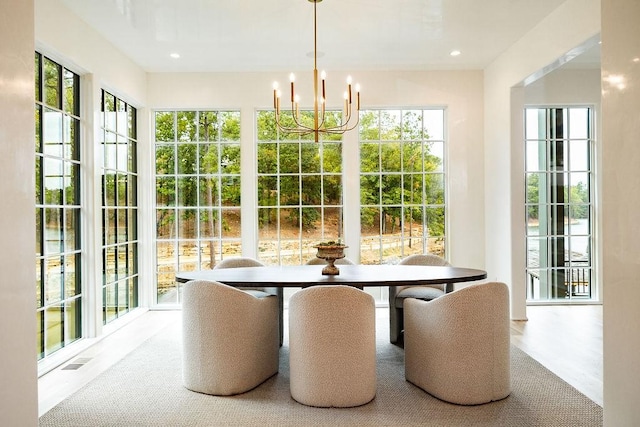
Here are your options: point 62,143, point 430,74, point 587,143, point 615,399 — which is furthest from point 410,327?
point 587,143

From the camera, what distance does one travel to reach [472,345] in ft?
9.98

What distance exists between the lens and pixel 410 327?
338 centimetres

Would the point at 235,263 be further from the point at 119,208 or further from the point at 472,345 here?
the point at 472,345

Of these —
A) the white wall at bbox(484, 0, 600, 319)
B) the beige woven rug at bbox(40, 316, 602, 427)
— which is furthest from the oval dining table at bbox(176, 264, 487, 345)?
the white wall at bbox(484, 0, 600, 319)

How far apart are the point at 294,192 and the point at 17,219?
4.16 meters

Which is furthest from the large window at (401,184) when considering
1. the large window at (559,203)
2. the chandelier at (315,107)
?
the large window at (559,203)

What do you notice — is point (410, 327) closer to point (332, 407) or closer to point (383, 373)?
point (383, 373)

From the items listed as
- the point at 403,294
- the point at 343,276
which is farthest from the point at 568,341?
the point at 343,276

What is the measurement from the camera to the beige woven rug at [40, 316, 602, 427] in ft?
9.27

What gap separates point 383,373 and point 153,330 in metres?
2.61

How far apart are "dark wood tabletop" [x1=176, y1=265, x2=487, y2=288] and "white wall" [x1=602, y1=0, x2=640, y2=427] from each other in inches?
51.5

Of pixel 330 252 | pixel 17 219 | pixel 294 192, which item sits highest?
pixel 294 192

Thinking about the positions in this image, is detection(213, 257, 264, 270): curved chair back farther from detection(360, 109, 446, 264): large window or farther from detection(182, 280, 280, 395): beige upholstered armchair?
detection(360, 109, 446, 264): large window

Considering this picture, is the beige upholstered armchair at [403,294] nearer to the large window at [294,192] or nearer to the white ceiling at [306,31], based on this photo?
the large window at [294,192]
